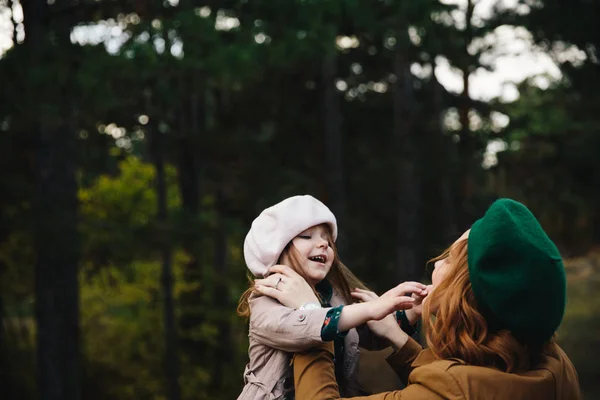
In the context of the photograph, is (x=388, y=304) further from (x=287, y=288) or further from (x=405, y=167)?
(x=405, y=167)

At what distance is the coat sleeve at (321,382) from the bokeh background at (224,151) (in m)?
5.03

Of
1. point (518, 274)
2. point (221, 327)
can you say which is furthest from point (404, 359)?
point (221, 327)

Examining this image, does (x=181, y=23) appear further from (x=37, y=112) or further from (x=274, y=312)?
(x=274, y=312)

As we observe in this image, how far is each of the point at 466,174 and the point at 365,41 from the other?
10.1 feet

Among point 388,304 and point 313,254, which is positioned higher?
point 313,254

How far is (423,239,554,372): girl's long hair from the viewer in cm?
167

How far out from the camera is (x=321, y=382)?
5.87 ft

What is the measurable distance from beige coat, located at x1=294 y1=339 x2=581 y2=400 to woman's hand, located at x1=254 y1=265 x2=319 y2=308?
0.18 meters

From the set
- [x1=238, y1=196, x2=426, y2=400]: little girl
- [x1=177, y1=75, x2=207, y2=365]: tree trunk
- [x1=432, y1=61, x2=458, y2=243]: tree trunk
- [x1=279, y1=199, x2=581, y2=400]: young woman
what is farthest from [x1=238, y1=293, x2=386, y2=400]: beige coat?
[x1=177, y1=75, x2=207, y2=365]: tree trunk

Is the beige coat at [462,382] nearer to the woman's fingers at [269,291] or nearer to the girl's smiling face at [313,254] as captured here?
the woman's fingers at [269,291]

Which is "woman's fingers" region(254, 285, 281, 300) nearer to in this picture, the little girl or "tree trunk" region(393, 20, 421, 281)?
the little girl

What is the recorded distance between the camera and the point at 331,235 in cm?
228

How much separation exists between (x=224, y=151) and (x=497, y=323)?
11.1 m

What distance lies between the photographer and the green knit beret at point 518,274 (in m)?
1.60
